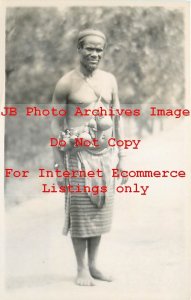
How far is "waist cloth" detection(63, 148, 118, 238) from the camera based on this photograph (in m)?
2.76

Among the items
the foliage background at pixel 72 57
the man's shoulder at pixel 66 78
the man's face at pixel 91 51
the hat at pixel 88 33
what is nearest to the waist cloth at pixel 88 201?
the foliage background at pixel 72 57

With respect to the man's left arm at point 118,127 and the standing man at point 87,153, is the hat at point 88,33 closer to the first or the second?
the standing man at point 87,153

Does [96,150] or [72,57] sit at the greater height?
[72,57]

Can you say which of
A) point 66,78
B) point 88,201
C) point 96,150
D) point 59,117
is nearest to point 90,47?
point 66,78

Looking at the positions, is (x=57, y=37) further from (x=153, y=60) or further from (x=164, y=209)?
(x=164, y=209)

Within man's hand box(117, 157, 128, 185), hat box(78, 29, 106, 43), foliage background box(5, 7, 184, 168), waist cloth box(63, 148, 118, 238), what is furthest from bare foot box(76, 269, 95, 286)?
hat box(78, 29, 106, 43)

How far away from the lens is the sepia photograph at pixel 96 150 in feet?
9.12

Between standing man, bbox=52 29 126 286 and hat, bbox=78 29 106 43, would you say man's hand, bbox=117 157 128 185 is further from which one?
hat, bbox=78 29 106 43

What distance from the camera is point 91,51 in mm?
2766

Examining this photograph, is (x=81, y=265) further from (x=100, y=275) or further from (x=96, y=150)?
(x=96, y=150)

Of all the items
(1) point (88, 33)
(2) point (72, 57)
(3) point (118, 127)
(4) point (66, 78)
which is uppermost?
(1) point (88, 33)

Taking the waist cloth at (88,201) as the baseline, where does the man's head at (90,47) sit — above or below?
above

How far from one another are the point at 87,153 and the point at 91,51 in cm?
65

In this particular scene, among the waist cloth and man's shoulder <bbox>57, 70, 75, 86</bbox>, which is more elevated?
man's shoulder <bbox>57, 70, 75, 86</bbox>
